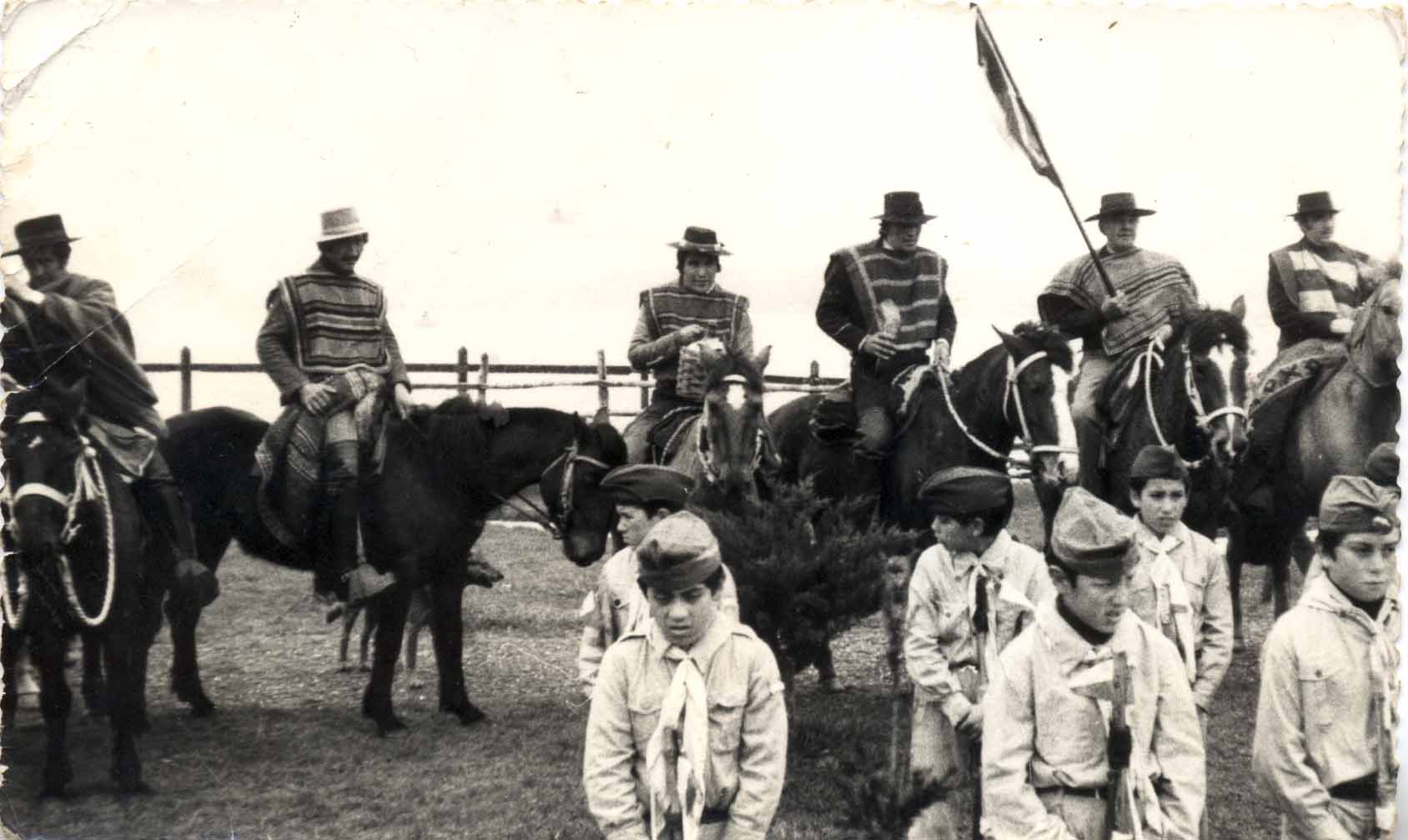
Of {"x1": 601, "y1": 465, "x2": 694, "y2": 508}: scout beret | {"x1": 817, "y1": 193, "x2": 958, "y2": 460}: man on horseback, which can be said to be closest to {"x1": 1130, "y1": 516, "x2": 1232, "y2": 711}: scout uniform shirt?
{"x1": 601, "y1": 465, "x2": 694, "y2": 508}: scout beret

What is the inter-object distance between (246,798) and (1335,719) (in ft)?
14.8

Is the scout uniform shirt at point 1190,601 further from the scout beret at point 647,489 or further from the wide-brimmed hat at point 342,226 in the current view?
the wide-brimmed hat at point 342,226

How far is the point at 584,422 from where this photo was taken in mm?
7316

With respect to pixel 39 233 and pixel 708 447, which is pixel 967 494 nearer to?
pixel 708 447

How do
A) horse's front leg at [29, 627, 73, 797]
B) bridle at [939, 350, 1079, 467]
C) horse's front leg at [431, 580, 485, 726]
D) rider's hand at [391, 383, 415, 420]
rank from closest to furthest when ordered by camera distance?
horse's front leg at [29, 627, 73, 797] < bridle at [939, 350, 1079, 467] < rider's hand at [391, 383, 415, 420] < horse's front leg at [431, 580, 485, 726]

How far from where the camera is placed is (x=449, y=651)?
7.31 m

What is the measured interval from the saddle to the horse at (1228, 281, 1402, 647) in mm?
2001

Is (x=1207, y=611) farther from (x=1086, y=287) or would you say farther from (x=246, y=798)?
(x=246, y=798)

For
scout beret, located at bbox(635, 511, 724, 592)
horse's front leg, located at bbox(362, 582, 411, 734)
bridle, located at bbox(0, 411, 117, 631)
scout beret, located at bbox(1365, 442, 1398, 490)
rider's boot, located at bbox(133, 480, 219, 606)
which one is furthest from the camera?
horse's front leg, located at bbox(362, 582, 411, 734)

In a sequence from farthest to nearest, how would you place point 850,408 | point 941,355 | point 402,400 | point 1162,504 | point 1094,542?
point 850,408
point 941,355
point 402,400
point 1162,504
point 1094,542

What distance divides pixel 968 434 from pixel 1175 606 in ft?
7.64

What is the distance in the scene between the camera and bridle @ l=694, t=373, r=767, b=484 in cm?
663

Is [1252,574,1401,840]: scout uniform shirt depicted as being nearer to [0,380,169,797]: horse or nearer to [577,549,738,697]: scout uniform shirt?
[577,549,738,697]: scout uniform shirt

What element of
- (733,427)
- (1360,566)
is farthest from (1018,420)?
(1360,566)
